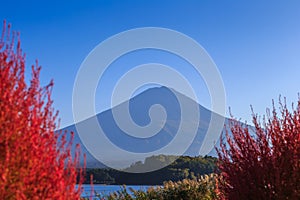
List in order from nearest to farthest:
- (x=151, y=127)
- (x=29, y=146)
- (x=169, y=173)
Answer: (x=29, y=146) < (x=169, y=173) < (x=151, y=127)

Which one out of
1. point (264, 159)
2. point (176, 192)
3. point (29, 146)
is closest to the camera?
point (29, 146)

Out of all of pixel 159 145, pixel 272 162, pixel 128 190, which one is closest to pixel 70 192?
pixel 272 162

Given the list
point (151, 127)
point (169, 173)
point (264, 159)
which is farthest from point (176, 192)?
point (151, 127)

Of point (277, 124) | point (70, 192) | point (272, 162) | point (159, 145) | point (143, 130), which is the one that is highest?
point (143, 130)

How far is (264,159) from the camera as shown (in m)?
6.12

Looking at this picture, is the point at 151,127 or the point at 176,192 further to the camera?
the point at 151,127

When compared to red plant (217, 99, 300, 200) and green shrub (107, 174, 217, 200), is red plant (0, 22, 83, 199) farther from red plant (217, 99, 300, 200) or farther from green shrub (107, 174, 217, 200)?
green shrub (107, 174, 217, 200)

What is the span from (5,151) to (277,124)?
4012mm

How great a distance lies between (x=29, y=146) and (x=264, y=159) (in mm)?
3537

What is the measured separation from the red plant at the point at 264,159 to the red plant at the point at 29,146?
298 cm

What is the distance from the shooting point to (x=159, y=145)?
110250mm

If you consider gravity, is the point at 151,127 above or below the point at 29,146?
above

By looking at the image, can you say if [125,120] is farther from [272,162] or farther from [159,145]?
[272,162]

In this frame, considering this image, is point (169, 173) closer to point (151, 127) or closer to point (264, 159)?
point (264, 159)
